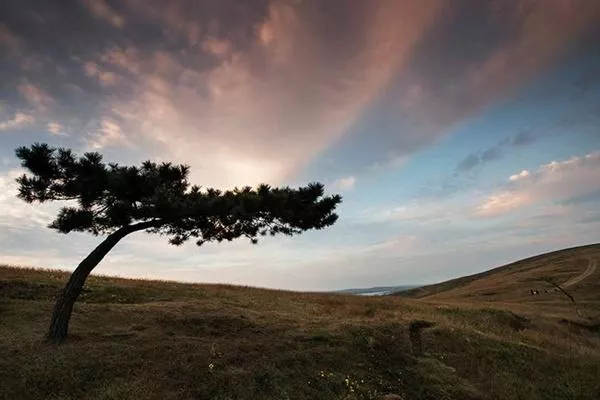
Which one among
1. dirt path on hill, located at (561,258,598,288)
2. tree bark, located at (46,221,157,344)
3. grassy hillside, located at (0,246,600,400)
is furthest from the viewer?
dirt path on hill, located at (561,258,598,288)

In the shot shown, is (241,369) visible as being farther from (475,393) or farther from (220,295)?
(220,295)

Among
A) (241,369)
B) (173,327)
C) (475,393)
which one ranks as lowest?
(475,393)

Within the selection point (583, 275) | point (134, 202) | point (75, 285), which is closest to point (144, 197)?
point (134, 202)

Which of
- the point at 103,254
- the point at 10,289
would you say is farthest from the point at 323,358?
the point at 10,289

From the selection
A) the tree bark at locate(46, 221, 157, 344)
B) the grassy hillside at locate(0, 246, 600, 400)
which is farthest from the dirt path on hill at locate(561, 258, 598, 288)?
the tree bark at locate(46, 221, 157, 344)

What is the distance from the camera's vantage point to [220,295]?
34531 millimetres

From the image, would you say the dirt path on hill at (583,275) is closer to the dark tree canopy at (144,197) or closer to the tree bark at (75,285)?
the dark tree canopy at (144,197)

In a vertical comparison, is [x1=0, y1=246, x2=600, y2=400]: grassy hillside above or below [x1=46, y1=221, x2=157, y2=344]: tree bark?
below

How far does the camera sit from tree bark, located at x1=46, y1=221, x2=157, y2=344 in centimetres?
1795

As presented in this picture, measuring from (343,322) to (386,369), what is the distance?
555 cm

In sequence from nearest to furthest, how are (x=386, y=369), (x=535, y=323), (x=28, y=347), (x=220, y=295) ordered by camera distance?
(x=28, y=347) → (x=386, y=369) → (x=220, y=295) → (x=535, y=323)

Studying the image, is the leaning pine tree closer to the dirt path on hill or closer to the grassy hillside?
the grassy hillside

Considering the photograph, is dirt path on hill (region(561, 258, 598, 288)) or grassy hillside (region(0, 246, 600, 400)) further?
dirt path on hill (region(561, 258, 598, 288))

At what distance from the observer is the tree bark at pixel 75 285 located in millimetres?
17953
